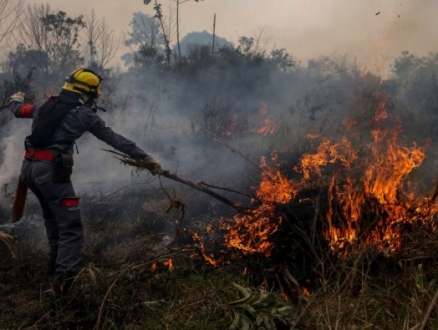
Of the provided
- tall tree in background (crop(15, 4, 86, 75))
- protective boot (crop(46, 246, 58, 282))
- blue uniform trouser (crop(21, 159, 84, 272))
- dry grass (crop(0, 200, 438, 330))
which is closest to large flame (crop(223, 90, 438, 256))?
dry grass (crop(0, 200, 438, 330))

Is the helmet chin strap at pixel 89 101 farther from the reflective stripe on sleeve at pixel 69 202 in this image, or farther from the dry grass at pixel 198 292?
the dry grass at pixel 198 292

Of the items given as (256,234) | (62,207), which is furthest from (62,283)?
(256,234)

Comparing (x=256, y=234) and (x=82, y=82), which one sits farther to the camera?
(x=256, y=234)

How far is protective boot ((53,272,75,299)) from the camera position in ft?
12.5

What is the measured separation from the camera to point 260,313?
3.00 meters

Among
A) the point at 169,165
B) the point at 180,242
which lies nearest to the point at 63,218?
the point at 180,242

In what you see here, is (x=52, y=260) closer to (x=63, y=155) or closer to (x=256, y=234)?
(x=63, y=155)

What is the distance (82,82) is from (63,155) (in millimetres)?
791

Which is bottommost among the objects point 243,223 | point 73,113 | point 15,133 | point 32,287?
point 32,287

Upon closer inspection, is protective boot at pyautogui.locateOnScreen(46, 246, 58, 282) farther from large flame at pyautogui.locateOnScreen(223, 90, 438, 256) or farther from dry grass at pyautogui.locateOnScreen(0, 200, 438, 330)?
large flame at pyautogui.locateOnScreen(223, 90, 438, 256)

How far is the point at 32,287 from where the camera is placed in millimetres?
4484

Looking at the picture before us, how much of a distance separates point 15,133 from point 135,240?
535 centimetres

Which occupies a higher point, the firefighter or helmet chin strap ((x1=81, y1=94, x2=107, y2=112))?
helmet chin strap ((x1=81, y1=94, x2=107, y2=112))

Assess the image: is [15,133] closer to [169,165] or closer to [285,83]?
[169,165]
